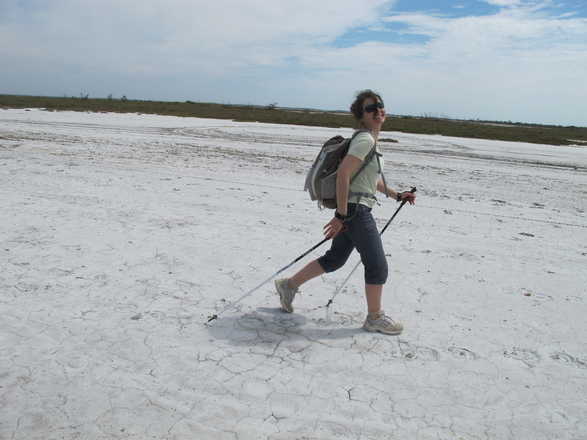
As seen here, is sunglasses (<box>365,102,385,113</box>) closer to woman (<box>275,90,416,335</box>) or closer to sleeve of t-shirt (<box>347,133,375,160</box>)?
woman (<box>275,90,416,335</box>)

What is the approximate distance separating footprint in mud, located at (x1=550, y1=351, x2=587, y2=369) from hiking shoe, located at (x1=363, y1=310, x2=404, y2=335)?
1.09 m

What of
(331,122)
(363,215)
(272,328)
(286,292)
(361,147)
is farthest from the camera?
(331,122)

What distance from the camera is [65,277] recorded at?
425cm

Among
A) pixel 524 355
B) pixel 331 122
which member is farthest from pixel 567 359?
pixel 331 122

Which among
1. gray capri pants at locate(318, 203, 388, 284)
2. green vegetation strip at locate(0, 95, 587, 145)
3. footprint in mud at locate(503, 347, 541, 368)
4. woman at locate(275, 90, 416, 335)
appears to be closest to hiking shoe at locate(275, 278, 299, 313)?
woman at locate(275, 90, 416, 335)

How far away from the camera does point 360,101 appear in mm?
3115

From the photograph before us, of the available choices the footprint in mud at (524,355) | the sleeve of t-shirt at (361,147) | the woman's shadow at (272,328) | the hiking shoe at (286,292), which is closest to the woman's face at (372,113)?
the sleeve of t-shirt at (361,147)

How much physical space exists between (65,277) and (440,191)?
23.7 feet

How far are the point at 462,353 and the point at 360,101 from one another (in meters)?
1.92

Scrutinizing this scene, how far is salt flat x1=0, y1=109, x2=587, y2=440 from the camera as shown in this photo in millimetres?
2600

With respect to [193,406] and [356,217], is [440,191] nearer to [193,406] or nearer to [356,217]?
[356,217]

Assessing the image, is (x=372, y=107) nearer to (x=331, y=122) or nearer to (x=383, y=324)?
(x=383, y=324)

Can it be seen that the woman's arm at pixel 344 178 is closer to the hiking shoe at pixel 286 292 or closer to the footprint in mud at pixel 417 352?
the hiking shoe at pixel 286 292

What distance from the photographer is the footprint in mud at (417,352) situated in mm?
3252
